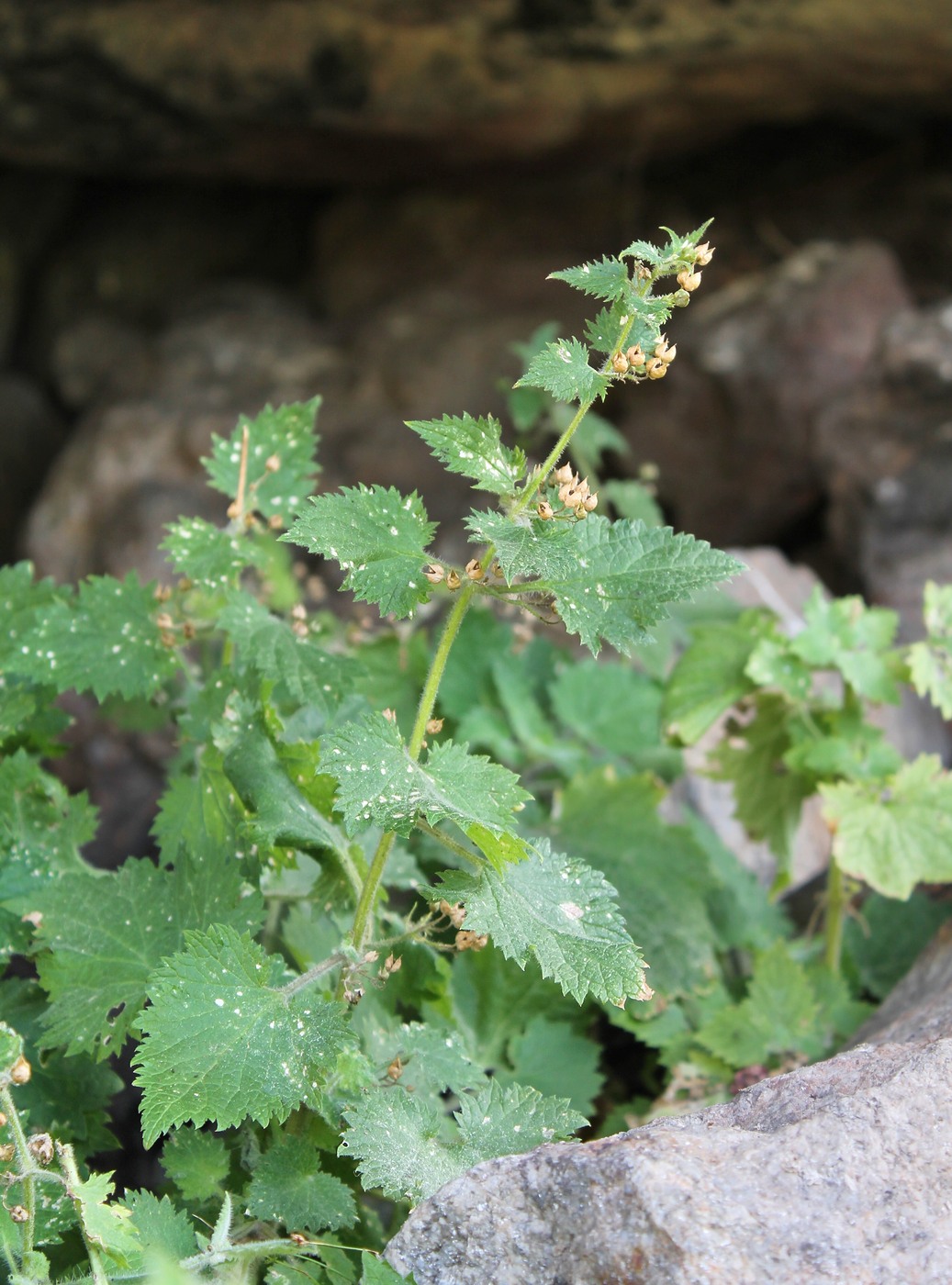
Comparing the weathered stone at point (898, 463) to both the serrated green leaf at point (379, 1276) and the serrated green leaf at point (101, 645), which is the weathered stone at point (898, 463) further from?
the serrated green leaf at point (379, 1276)

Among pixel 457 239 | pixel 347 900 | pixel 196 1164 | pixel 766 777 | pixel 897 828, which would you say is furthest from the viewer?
pixel 457 239

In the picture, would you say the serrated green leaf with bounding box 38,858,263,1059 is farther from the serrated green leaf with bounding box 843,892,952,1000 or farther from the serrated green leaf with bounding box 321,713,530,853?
the serrated green leaf with bounding box 843,892,952,1000

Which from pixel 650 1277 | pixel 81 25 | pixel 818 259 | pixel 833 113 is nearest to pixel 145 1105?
pixel 650 1277

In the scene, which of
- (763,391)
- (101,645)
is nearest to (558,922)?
(101,645)

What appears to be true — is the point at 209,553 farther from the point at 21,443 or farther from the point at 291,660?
the point at 21,443

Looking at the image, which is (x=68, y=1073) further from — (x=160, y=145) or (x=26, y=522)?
(x=160, y=145)

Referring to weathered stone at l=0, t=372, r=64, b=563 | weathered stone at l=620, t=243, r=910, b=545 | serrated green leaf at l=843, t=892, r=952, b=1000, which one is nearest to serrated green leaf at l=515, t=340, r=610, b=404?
serrated green leaf at l=843, t=892, r=952, b=1000
